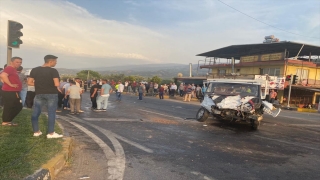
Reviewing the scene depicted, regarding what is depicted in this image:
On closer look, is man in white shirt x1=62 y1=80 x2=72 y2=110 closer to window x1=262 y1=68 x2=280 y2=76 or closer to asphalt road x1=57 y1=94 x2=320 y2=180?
asphalt road x1=57 y1=94 x2=320 y2=180

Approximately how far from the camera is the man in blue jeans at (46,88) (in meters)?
5.54

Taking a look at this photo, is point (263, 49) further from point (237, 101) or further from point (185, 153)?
point (185, 153)

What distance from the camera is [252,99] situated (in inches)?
364

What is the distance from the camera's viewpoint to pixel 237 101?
357 inches

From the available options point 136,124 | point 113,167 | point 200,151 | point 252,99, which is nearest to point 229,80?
point 252,99

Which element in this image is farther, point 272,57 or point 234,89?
point 272,57

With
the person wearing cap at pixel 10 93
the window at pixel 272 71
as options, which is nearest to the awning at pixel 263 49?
the window at pixel 272 71

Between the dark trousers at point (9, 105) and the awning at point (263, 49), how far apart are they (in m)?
28.9

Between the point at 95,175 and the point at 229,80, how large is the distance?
7.75 m

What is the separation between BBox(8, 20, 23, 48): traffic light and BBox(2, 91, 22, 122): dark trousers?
1.87 m

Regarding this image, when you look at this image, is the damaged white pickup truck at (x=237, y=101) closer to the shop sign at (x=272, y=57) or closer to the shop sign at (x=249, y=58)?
the shop sign at (x=272, y=57)

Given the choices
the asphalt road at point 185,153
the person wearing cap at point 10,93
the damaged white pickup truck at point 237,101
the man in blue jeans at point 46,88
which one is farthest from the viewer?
the damaged white pickup truck at point 237,101

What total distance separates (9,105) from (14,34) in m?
2.45

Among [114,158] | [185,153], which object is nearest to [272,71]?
[185,153]
